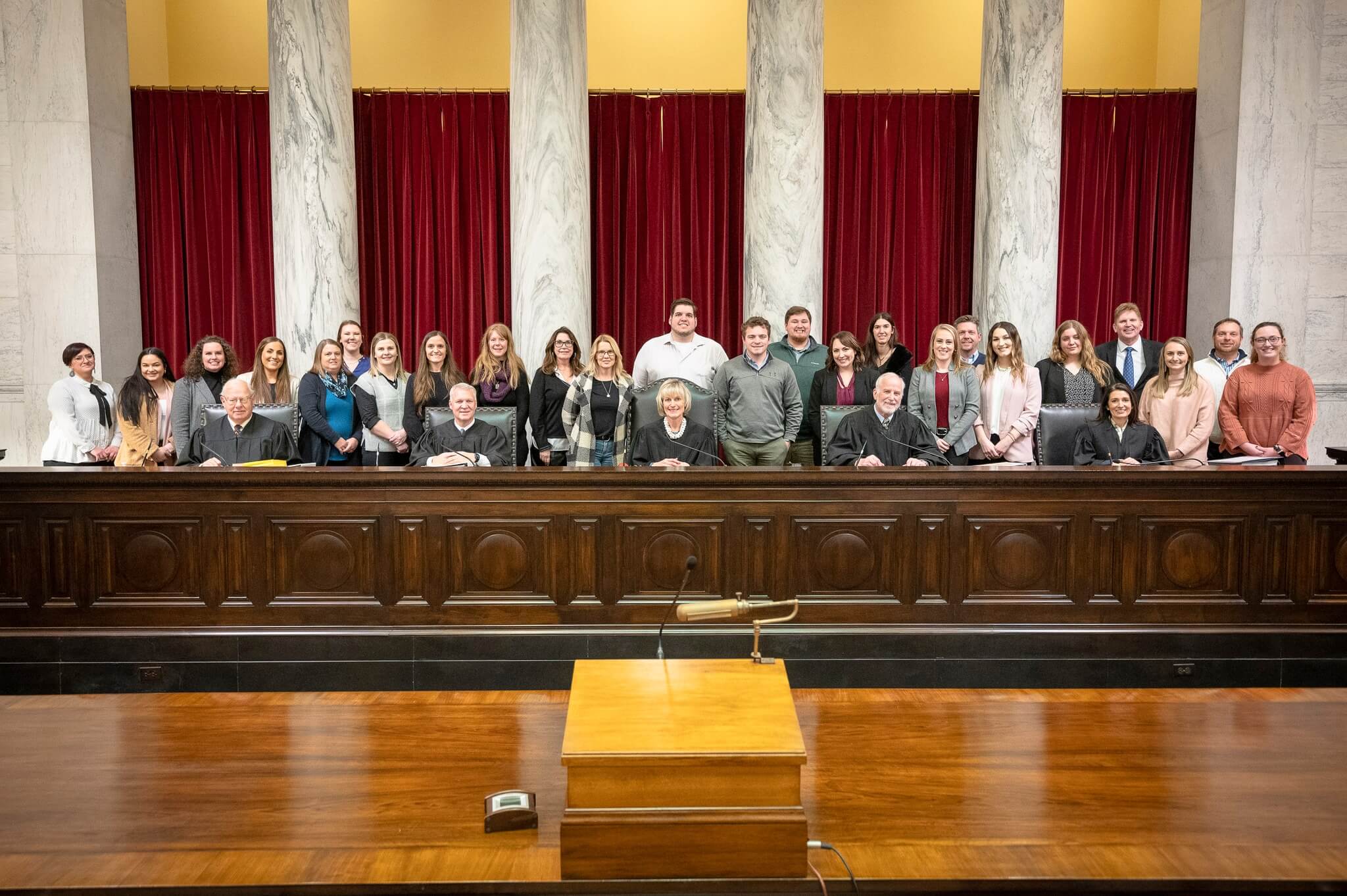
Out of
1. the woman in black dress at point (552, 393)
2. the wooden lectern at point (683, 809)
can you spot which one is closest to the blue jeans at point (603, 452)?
the woman in black dress at point (552, 393)

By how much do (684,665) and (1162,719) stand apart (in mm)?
1481

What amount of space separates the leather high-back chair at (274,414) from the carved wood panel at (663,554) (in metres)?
2.45

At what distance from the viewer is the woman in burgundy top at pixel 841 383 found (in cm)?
673

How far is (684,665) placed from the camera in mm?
2566

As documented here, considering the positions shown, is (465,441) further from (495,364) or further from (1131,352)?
(1131,352)

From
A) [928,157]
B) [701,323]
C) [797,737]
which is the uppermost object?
[928,157]

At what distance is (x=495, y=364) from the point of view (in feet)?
22.7

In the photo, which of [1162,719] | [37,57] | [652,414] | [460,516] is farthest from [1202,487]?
[37,57]

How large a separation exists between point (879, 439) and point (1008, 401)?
1.25 meters

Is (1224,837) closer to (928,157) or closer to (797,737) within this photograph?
(797,737)

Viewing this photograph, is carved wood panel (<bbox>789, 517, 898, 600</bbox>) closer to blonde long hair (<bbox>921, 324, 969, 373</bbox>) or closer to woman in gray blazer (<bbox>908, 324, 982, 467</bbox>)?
woman in gray blazer (<bbox>908, 324, 982, 467</bbox>)

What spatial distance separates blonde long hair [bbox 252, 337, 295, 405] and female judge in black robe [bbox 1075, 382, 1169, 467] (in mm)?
4999

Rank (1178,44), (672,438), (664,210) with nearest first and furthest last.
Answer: (672,438), (664,210), (1178,44)

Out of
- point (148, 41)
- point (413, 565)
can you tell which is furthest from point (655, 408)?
point (148, 41)
